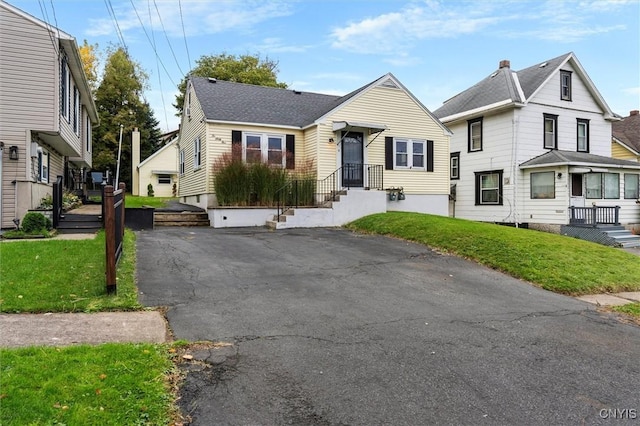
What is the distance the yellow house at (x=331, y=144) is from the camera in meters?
16.5

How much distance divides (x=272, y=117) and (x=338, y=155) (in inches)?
127

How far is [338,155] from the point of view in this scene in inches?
699

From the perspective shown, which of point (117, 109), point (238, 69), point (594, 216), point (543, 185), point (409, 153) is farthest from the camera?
point (117, 109)

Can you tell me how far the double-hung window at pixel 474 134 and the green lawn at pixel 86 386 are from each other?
834 inches

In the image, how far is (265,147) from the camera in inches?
682

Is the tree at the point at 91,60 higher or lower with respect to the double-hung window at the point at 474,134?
higher

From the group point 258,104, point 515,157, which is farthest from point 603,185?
point 258,104

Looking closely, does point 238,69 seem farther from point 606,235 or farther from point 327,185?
point 606,235

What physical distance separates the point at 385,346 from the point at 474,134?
66.4 feet

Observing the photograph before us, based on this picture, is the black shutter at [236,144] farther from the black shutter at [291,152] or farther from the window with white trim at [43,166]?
the window with white trim at [43,166]

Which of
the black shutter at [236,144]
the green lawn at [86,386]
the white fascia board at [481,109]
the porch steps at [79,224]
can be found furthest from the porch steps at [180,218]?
the white fascia board at [481,109]

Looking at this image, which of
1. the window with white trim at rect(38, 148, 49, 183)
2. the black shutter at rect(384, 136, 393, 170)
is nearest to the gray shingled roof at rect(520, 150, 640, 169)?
the black shutter at rect(384, 136, 393, 170)

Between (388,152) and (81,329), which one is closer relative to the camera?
(81,329)

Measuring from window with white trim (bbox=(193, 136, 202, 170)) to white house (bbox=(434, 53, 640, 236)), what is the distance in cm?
1327
